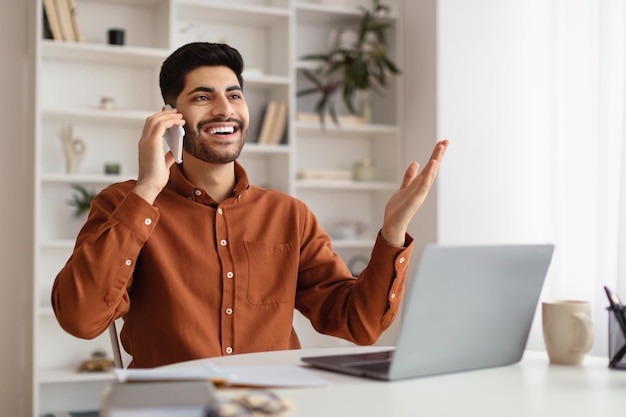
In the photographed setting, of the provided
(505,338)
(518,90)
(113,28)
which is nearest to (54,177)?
(113,28)

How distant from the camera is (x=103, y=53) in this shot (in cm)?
381

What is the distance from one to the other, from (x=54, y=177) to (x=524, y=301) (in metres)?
2.74

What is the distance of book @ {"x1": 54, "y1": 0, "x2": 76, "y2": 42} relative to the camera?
3661mm

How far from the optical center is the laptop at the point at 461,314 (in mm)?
1244

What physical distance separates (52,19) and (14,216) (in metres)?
0.94

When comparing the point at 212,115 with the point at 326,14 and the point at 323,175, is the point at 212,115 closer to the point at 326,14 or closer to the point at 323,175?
the point at 323,175

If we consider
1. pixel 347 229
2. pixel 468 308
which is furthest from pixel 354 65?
pixel 468 308

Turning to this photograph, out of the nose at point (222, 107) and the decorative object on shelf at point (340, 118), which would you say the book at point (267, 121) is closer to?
the decorative object on shelf at point (340, 118)

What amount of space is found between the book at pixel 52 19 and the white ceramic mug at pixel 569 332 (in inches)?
113

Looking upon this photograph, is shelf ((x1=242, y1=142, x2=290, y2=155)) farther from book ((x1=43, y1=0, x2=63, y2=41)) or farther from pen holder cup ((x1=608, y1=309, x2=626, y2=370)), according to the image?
pen holder cup ((x1=608, y1=309, x2=626, y2=370))

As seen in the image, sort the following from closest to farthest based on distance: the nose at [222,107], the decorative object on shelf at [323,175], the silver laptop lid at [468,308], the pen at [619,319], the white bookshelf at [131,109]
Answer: the silver laptop lid at [468,308]
the pen at [619,319]
the nose at [222,107]
the white bookshelf at [131,109]
the decorative object on shelf at [323,175]

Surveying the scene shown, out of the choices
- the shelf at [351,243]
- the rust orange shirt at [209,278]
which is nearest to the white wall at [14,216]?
the shelf at [351,243]

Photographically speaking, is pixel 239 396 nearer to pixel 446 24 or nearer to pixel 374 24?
pixel 446 24

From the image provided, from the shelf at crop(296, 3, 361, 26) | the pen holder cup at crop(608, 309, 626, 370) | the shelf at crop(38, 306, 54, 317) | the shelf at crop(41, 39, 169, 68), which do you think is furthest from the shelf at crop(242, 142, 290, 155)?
the pen holder cup at crop(608, 309, 626, 370)
